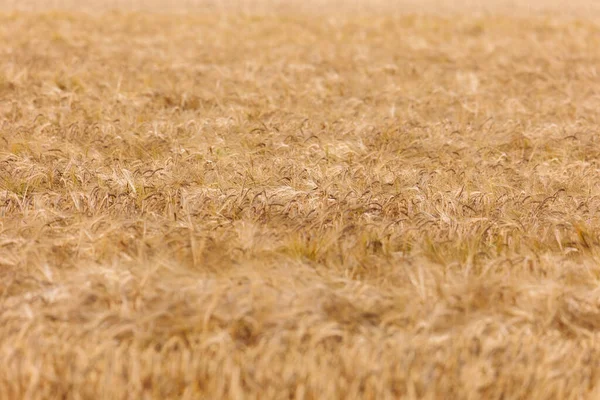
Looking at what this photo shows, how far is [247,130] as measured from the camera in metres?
6.09

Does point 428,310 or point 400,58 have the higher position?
point 428,310

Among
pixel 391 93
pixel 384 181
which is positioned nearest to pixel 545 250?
pixel 384 181

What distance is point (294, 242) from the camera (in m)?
3.61

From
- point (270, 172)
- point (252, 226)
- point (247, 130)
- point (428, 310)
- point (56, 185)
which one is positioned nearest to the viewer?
point (428, 310)

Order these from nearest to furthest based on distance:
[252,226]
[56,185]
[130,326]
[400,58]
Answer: [130,326], [252,226], [56,185], [400,58]

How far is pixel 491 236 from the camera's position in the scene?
152 inches

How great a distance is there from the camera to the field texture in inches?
106

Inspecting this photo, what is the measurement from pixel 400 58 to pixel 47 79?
16.4 ft

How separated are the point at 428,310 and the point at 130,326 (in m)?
1.18

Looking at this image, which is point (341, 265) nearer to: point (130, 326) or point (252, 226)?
point (252, 226)

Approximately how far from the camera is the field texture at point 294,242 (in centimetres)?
269

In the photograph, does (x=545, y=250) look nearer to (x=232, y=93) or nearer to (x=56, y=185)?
(x=56, y=185)

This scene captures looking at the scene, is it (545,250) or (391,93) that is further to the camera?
(391,93)

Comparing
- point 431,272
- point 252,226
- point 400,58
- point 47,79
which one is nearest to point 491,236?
point 431,272
